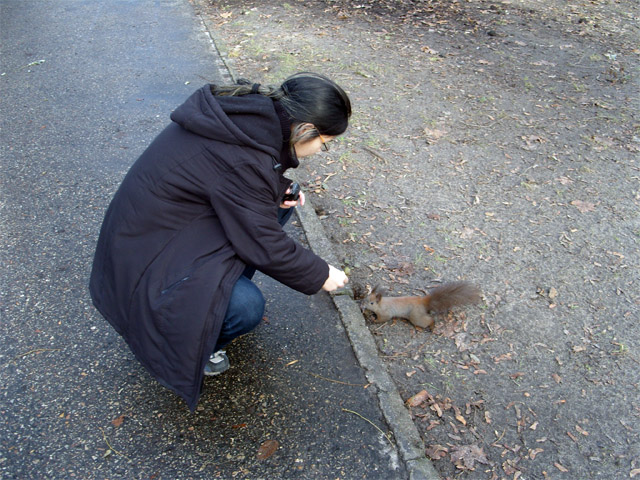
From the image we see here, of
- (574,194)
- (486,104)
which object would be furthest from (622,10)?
(574,194)

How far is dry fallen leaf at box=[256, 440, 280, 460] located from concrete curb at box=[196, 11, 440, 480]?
51 centimetres

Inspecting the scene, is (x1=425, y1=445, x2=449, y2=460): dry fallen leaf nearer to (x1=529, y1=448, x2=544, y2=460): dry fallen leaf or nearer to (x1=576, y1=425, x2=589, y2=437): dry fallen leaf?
(x1=529, y1=448, x2=544, y2=460): dry fallen leaf

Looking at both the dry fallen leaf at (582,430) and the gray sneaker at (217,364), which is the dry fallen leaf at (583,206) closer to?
the dry fallen leaf at (582,430)

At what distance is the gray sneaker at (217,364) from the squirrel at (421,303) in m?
0.85

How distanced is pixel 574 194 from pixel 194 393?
3335 mm

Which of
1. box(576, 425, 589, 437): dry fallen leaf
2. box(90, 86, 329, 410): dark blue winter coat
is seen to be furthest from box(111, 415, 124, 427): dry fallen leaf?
box(576, 425, 589, 437): dry fallen leaf

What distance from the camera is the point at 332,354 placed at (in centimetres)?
285

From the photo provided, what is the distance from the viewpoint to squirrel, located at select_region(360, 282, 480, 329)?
116 inches

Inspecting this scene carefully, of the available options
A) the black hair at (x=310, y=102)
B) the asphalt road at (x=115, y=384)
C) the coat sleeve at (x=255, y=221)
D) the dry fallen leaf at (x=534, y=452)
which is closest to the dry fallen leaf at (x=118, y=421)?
the asphalt road at (x=115, y=384)

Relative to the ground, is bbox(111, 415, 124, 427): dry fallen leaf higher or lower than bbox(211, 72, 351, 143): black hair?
lower

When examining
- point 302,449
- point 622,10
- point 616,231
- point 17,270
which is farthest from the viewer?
point 622,10

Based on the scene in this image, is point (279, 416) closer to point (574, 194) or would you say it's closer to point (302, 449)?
point (302, 449)

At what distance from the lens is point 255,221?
2.12m

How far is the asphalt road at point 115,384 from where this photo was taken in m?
2.29
